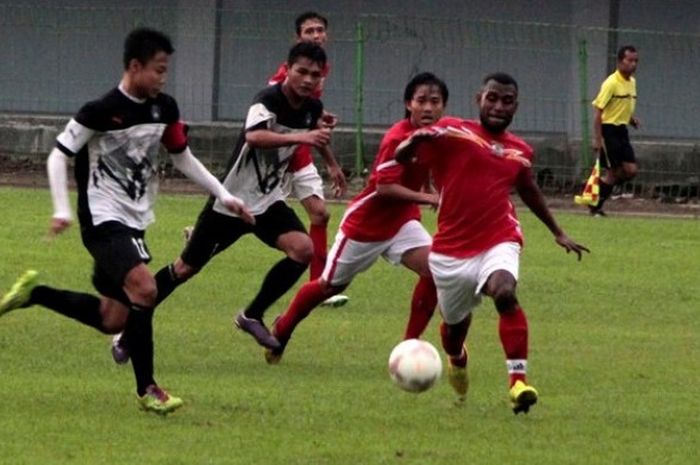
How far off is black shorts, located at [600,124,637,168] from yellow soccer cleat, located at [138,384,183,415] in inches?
573

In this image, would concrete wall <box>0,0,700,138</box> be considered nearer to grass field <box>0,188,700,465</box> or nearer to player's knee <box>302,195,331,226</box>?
grass field <box>0,188,700,465</box>

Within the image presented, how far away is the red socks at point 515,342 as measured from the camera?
31.4 feet

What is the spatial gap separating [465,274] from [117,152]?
6.07 feet

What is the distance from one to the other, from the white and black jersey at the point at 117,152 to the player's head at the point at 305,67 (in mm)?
1751

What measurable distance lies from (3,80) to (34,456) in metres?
20.9

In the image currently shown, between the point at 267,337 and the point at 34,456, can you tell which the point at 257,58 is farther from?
the point at 34,456


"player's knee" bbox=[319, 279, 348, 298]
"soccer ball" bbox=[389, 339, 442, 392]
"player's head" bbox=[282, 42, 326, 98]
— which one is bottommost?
"soccer ball" bbox=[389, 339, 442, 392]

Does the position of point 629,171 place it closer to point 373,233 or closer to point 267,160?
point 267,160

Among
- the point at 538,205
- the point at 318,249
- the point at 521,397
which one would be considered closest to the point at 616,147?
the point at 318,249

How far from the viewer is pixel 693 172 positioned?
25.6 m

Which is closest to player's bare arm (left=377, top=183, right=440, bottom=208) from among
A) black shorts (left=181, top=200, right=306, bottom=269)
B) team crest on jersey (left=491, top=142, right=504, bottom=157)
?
team crest on jersey (left=491, top=142, right=504, bottom=157)

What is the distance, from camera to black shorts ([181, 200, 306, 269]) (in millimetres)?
11984

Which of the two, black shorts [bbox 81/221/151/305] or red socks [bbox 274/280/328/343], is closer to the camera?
black shorts [bbox 81/221/151/305]

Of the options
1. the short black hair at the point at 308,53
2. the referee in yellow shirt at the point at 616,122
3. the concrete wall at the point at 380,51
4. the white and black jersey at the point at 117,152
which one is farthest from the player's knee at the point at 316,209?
the concrete wall at the point at 380,51
